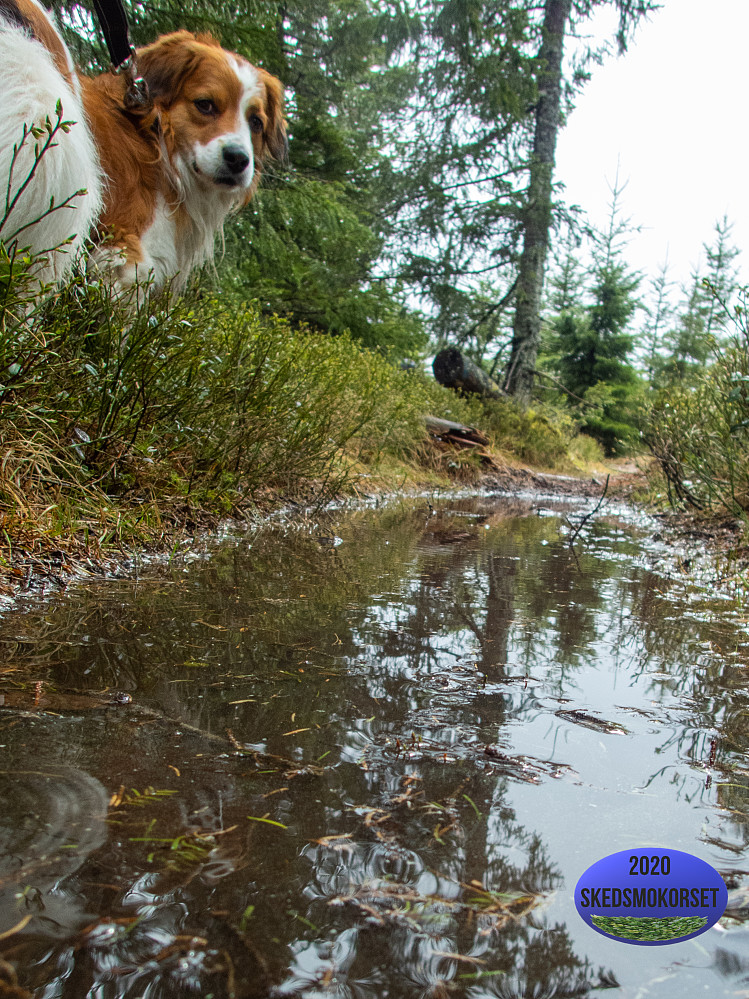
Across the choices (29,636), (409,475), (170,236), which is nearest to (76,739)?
(29,636)

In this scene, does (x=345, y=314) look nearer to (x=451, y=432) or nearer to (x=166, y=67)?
(x=451, y=432)

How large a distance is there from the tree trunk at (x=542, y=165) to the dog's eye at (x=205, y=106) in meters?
9.93

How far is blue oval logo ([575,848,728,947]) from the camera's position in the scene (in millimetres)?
854

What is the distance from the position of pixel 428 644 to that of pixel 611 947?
47.8 inches

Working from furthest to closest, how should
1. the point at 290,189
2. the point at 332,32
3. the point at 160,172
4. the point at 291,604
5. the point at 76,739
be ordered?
the point at 332,32 → the point at 290,189 → the point at 160,172 → the point at 291,604 → the point at 76,739

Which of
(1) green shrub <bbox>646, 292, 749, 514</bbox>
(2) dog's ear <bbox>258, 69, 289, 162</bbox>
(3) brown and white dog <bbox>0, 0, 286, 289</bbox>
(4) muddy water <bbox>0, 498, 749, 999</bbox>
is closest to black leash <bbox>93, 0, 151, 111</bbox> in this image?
(3) brown and white dog <bbox>0, 0, 286, 289</bbox>

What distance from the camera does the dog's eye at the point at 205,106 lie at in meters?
3.46

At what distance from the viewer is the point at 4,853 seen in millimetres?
850

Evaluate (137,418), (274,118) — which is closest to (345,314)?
(274,118)

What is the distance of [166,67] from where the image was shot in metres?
3.41

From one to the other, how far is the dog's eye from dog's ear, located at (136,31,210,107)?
112 millimetres

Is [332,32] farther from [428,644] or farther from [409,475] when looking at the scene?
[428,644]

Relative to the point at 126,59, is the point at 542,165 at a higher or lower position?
higher

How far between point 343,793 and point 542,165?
42.8ft
